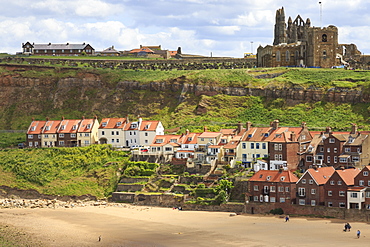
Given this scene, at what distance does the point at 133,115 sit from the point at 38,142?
2158 cm

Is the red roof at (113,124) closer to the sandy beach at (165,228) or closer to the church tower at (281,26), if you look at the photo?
the sandy beach at (165,228)

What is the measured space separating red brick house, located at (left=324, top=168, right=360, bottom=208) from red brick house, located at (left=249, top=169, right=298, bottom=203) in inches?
164

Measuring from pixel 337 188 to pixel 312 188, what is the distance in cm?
293

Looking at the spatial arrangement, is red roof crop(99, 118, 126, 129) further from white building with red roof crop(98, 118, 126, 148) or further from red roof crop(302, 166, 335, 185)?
red roof crop(302, 166, 335, 185)

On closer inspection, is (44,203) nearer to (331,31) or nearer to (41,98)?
(41,98)

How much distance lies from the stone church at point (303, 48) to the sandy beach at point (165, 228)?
205 feet

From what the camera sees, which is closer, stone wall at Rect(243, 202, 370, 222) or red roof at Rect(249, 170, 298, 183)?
stone wall at Rect(243, 202, 370, 222)

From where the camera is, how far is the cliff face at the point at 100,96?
121500 millimetres

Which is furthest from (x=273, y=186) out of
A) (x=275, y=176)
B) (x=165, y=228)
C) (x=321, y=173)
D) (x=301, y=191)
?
(x=165, y=228)

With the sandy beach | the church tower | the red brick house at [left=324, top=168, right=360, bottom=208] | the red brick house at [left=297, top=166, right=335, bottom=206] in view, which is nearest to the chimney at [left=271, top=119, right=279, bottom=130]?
the red brick house at [left=297, top=166, right=335, bottom=206]

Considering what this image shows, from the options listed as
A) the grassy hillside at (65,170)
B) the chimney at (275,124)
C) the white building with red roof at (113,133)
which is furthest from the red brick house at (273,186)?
the white building with red roof at (113,133)

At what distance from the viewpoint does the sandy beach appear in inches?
2586

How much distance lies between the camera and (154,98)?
129250 mm

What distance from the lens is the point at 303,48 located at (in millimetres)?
136500
